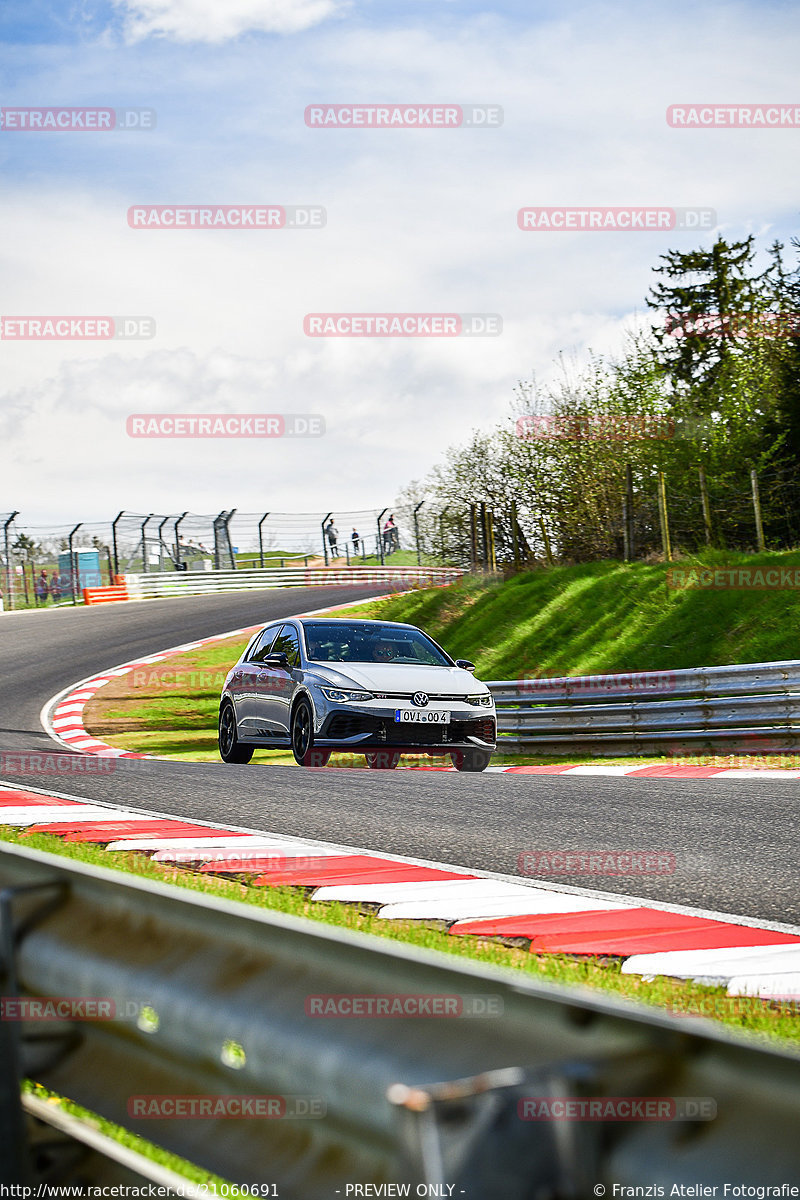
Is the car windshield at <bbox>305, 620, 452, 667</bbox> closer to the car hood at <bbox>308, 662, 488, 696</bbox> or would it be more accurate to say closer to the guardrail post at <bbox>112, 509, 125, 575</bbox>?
the car hood at <bbox>308, 662, 488, 696</bbox>

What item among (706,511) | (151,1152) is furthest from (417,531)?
(151,1152)

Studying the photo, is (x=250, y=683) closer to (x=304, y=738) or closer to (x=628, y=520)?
(x=304, y=738)

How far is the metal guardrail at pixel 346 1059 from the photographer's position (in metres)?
1.35

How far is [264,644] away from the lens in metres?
13.3

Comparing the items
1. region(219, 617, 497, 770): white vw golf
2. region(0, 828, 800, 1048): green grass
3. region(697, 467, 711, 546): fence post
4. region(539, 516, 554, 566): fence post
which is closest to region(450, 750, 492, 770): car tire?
region(219, 617, 497, 770): white vw golf

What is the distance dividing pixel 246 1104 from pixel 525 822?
577 cm

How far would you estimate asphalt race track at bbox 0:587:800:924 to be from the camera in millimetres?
5770

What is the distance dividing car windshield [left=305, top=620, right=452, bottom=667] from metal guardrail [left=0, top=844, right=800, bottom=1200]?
9253 millimetres

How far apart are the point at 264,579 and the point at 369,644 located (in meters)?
32.7

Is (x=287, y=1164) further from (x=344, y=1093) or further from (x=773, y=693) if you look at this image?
(x=773, y=693)

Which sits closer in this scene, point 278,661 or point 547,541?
point 278,661

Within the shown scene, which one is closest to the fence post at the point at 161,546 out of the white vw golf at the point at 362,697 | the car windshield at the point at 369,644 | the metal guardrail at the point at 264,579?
the metal guardrail at the point at 264,579

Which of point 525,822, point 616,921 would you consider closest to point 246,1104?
point 616,921

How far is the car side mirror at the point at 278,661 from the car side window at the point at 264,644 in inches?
28.9
